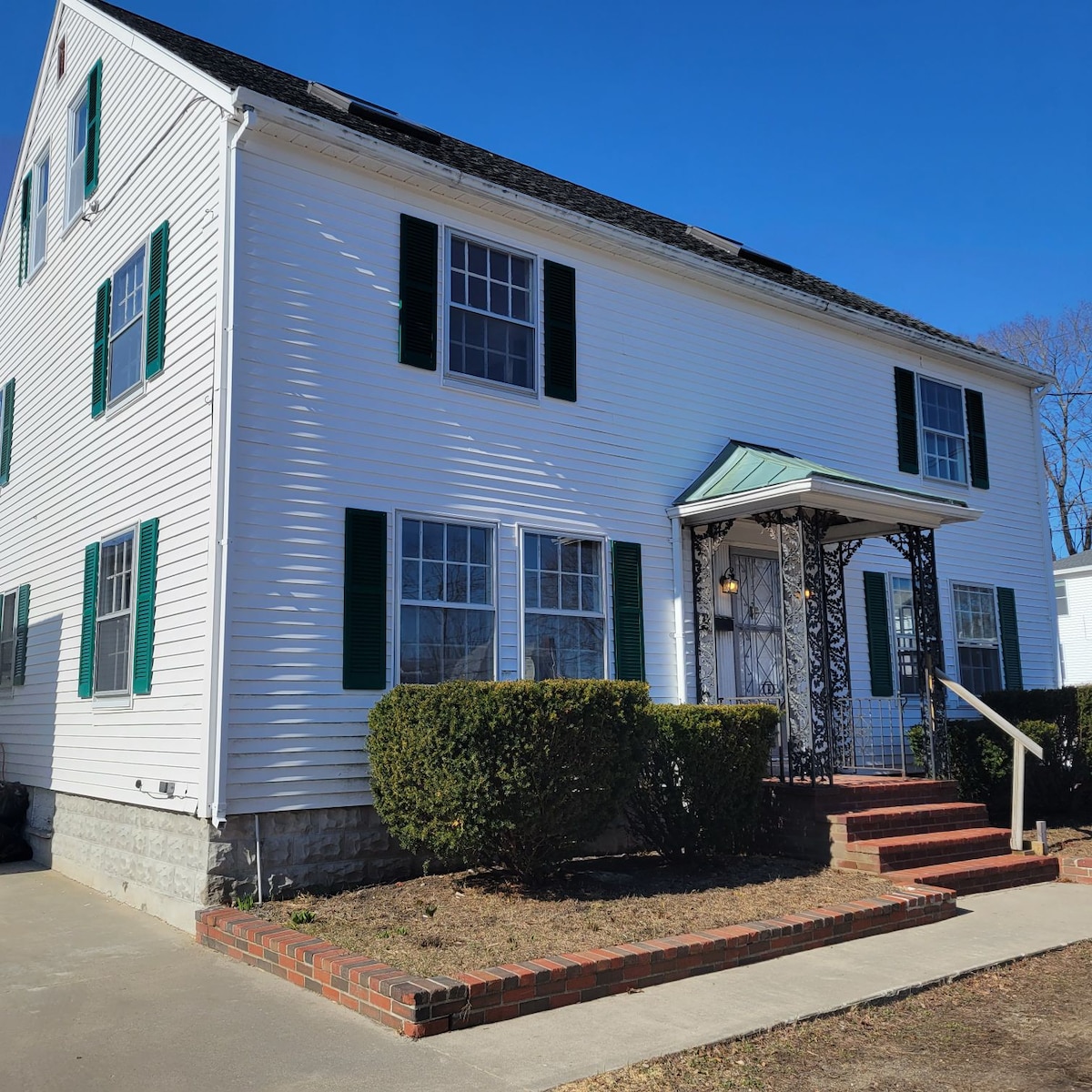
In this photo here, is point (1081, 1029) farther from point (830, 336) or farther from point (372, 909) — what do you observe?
point (830, 336)

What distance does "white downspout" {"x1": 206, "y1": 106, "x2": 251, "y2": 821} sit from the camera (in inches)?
297

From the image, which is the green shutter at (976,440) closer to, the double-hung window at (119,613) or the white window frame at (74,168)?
the double-hung window at (119,613)

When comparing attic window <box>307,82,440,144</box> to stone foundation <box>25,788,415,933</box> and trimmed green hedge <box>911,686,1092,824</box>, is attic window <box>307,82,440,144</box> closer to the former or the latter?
stone foundation <box>25,788,415,933</box>

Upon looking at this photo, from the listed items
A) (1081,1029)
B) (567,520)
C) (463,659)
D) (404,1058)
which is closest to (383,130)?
(567,520)

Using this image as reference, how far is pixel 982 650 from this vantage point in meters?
13.5

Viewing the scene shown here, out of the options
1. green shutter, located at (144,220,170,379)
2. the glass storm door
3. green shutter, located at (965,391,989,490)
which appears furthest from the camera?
green shutter, located at (965,391,989,490)

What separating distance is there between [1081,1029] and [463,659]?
519 cm

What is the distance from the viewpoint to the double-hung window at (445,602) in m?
8.76

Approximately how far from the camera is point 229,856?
7547 millimetres

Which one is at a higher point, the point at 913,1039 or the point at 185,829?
the point at 185,829

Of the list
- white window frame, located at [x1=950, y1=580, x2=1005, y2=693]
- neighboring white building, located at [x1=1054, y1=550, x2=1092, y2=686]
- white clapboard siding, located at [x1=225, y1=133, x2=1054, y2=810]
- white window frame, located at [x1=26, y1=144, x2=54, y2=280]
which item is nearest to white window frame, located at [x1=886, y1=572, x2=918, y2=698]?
white clapboard siding, located at [x1=225, y1=133, x2=1054, y2=810]

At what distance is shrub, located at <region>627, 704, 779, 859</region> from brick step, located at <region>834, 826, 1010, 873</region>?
87 cm

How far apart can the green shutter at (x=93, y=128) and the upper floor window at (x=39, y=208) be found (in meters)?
1.82

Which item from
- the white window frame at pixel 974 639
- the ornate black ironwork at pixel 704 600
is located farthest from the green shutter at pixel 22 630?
the white window frame at pixel 974 639
